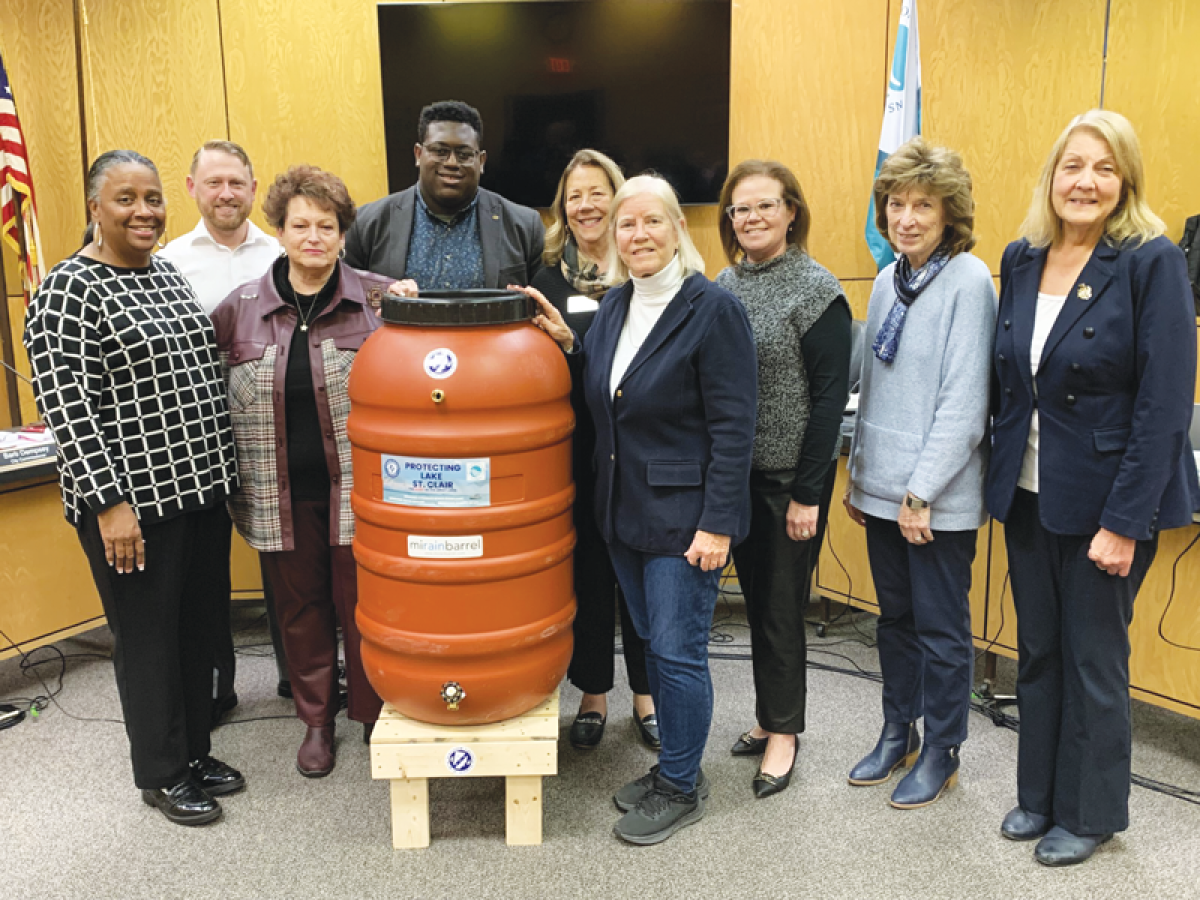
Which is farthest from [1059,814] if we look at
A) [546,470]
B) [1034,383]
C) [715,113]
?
[715,113]

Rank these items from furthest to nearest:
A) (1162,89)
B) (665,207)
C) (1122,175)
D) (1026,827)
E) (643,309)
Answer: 1. (1162,89)
2. (1026,827)
3. (643,309)
4. (665,207)
5. (1122,175)

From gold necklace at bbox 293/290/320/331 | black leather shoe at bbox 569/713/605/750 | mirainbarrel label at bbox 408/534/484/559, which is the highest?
gold necklace at bbox 293/290/320/331

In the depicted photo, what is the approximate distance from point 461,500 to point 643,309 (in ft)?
1.90

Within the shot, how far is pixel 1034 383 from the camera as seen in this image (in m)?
1.90

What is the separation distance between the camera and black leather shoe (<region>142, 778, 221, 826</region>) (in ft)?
7.28

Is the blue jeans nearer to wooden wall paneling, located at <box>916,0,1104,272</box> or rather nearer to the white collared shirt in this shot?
the white collared shirt

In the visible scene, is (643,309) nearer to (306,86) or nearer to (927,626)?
(927,626)

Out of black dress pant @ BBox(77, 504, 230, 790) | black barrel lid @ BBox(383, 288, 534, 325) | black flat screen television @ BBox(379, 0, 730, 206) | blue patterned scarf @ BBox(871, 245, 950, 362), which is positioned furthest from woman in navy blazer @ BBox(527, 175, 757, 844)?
black flat screen television @ BBox(379, 0, 730, 206)

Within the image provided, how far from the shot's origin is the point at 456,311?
1918 mm

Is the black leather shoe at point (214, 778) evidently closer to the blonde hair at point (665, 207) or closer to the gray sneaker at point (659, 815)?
the gray sneaker at point (659, 815)

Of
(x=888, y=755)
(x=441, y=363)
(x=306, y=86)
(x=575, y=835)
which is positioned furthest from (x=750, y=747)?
(x=306, y=86)

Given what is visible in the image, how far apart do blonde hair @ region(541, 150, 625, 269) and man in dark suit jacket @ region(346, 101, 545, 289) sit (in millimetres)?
188

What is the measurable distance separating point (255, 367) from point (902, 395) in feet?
5.13

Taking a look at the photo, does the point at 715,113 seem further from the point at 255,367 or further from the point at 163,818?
the point at 163,818
